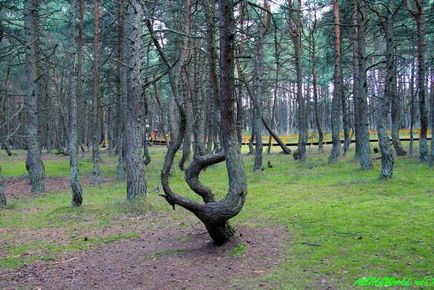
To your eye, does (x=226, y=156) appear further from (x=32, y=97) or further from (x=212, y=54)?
(x=32, y=97)

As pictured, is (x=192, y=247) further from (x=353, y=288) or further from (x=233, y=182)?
(x=353, y=288)

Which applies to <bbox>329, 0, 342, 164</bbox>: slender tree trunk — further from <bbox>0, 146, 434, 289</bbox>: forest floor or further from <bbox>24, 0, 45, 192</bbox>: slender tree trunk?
<bbox>24, 0, 45, 192</bbox>: slender tree trunk

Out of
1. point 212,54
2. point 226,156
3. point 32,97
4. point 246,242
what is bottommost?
point 246,242

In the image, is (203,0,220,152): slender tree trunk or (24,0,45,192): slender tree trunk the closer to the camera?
(203,0,220,152): slender tree trunk

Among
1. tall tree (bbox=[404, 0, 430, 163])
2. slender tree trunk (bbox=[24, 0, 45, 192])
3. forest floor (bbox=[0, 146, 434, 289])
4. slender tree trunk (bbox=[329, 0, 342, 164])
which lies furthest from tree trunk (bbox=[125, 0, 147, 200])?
slender tree trunk (bbox=[329, 0, 342, 164])

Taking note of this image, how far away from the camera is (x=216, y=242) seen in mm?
6707

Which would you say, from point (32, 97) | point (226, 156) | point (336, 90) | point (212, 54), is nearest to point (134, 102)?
point (212, 54)

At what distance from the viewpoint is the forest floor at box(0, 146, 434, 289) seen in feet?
17.8

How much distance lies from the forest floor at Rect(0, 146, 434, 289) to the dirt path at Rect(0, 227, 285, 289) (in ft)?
0.05

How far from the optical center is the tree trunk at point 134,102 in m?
10.3

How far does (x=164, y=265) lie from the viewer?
20.6 feet

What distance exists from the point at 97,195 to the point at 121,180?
4279mm

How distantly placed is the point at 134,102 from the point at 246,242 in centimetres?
531

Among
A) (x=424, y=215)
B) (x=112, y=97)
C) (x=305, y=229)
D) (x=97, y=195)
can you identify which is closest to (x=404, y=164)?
(x=424, y=215)
